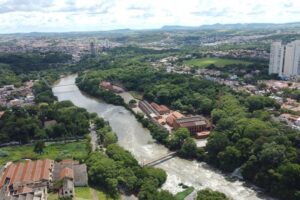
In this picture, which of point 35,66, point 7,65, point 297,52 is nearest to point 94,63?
point 35,66

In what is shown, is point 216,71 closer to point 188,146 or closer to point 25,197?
point 188,146

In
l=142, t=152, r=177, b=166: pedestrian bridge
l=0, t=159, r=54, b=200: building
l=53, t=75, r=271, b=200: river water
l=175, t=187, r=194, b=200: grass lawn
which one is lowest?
l=53, t=75, r=271, b=200: river water

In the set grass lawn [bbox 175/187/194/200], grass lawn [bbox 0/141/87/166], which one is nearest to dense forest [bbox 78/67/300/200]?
grass lawn [bbox 175/187/194/200]

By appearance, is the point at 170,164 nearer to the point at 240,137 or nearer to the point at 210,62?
the point at 240,137

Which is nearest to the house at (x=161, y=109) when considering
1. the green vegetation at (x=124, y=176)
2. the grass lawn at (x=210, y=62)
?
the green vegetation at (x=124, y=176)

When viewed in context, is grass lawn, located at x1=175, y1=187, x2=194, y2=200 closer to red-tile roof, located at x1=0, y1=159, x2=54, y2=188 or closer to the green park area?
the green park area

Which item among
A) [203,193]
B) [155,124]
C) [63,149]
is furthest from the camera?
[155,124]
